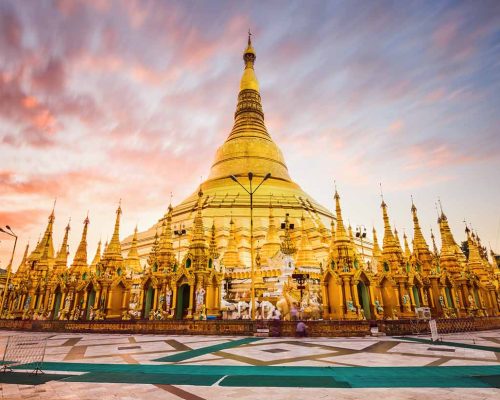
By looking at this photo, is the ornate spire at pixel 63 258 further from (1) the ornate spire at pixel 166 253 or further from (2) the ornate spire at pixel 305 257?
(2) the ornate spire at pixel 305 257

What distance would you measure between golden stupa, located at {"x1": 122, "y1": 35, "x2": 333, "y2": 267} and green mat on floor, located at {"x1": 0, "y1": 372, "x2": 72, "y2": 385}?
28.1 metres

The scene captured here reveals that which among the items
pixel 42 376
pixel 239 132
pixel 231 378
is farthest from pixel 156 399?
pixel 239 132

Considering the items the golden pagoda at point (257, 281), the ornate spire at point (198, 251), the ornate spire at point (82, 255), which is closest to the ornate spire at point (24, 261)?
the golden pagoda at point (257, 281)

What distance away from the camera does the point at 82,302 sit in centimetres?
2528

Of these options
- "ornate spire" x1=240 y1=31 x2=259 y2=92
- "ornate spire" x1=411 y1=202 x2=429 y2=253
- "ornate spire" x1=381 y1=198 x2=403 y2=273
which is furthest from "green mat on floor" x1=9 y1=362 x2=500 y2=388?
"ornate spire" x1=240 y1=31 x2=259 y2=92

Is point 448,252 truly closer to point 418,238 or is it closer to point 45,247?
point 418,238

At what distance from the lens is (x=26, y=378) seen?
6852 mm

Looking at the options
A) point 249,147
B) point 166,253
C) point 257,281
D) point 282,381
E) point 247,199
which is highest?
point 249,147

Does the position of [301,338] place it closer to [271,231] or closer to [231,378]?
[231,378]

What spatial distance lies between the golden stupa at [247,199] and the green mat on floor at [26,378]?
28.1 m

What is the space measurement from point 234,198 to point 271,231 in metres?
13.3

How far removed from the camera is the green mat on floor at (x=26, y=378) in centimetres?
651

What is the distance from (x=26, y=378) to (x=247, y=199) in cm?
4204

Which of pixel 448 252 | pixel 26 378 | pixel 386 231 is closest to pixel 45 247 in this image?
pixel 26 378
